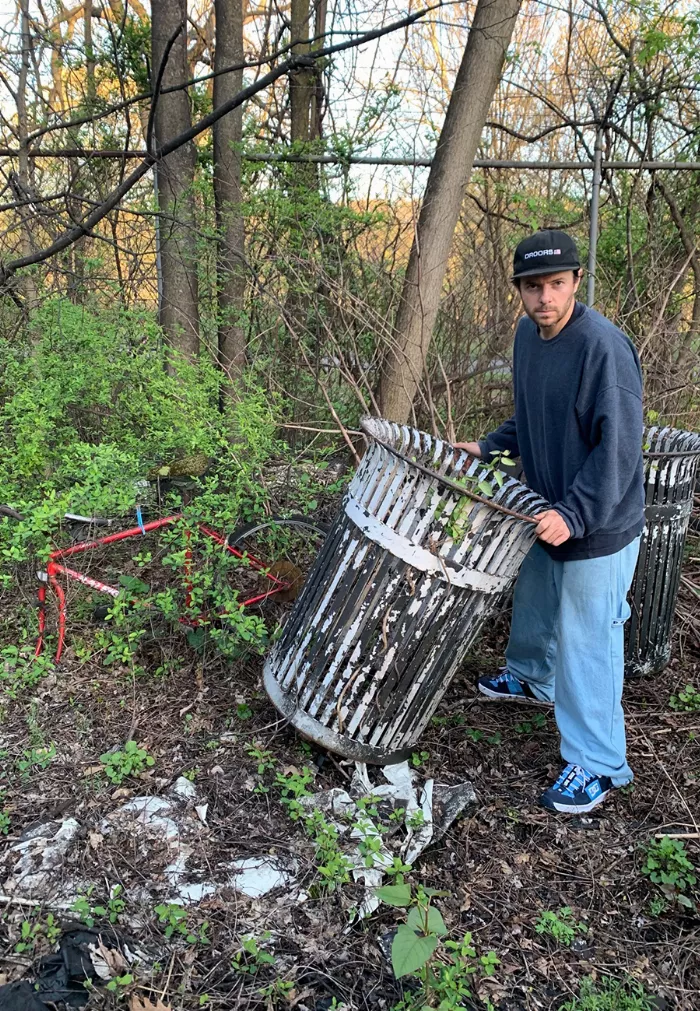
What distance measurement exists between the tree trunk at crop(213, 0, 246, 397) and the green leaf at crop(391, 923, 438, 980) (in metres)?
4.24

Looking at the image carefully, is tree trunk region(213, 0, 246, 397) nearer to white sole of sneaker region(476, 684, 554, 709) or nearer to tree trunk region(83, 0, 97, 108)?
tree trunk region(83, 0, 97, 108)

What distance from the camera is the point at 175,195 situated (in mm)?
5359

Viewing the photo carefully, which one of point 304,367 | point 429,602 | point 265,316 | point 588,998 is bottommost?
point 588,998

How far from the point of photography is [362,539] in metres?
2.68

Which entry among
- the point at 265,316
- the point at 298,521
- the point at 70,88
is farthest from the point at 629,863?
the point at 70,88

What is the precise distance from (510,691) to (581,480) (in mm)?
1463

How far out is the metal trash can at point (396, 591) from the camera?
2.54m

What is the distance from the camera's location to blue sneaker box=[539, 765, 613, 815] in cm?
288

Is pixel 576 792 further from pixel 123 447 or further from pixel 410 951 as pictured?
pixel 123 447

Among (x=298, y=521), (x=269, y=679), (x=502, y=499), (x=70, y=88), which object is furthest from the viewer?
(x=70, y=88)

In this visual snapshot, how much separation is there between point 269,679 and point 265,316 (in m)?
3.46

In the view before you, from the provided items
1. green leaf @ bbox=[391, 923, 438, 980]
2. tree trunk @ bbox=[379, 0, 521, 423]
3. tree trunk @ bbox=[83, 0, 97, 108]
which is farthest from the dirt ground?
tree trunk @ bbox=[83, 0, 97, 108]

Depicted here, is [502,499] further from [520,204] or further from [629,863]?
[520,204]

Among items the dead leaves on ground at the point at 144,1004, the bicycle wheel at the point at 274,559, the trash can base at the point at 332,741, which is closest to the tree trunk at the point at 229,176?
the bicycle wheel at the point at 274,559
